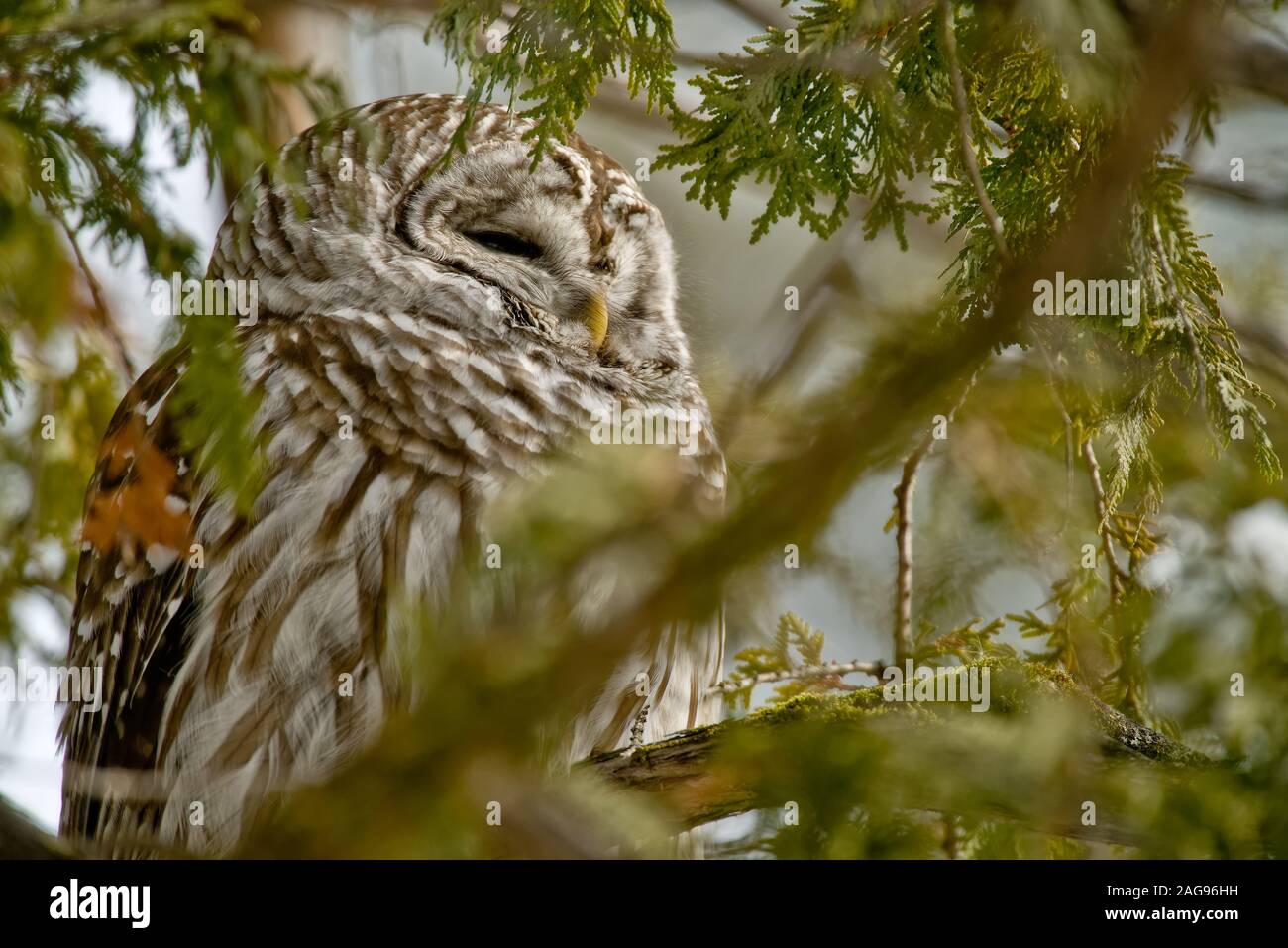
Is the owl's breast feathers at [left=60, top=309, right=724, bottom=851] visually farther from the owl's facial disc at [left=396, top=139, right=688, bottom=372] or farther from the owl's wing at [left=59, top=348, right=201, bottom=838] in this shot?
the owl's facial disc at [left=396, top=139, right=688, bottom=372]

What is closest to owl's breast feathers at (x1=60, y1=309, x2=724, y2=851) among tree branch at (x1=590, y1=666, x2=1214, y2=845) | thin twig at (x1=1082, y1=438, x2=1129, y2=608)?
tree branch at (x1=590, y1=666, x2=1214, y2=845)

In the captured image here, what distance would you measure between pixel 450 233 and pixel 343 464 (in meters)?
1.00

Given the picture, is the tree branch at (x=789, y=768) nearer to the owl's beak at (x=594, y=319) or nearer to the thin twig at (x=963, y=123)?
the thin twig at (x=963, y=123)

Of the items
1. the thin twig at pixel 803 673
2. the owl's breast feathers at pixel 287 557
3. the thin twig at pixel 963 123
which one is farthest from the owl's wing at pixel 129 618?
the thin twig at pixel 963 123

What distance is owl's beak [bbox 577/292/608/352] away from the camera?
3771 millimetres

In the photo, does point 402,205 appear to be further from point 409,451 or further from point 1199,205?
point 1199,205

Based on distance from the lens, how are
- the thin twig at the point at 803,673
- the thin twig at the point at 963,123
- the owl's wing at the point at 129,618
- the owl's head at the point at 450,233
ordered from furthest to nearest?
the owl's head at the point at 450,233, the owl's wing at the point at 129,618, the thin twig at the point at 803,673, the thin twig at the point at 963,123

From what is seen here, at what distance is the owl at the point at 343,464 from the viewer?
304 cm

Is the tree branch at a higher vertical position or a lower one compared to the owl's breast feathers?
lower

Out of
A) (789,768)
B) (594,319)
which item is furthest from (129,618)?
(789,768)

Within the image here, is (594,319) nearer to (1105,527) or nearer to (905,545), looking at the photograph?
(905,545)
